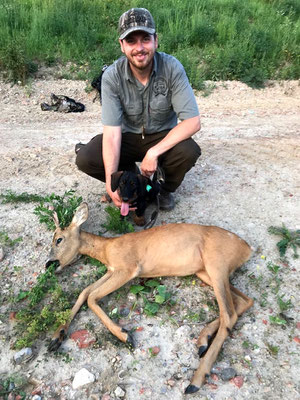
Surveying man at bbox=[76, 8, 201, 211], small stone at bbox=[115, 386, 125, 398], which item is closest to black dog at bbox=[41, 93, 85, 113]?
man at bbox=[76, 8, 201, 211]

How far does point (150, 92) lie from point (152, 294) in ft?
8.11

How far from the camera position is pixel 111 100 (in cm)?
473

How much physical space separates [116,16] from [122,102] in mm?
8605

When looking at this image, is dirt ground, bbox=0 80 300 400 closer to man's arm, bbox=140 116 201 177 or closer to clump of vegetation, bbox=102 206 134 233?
clump of vegetation, bbox=102 206 134 233

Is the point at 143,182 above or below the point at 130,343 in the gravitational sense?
above

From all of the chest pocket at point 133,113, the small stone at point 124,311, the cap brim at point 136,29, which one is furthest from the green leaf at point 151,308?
the cap brim at point 136,29

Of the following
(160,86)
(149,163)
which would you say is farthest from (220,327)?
(160,86)

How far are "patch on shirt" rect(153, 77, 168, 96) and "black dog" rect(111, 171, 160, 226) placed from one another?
113 centimetres

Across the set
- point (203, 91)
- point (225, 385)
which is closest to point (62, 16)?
point (203, 91)

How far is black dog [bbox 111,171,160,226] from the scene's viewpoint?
4273mm

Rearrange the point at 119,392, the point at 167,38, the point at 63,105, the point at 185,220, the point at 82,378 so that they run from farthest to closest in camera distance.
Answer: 1. the point at 167,38
2. the point at 63,105
3. the point at 185,220
4. the point at 82,378
5. the point at 119,392

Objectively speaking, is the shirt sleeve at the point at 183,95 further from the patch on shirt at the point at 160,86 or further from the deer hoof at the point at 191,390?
the deer hoof at the point at 191,390

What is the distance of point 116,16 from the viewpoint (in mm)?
12078

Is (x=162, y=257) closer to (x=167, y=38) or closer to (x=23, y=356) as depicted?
(x=23, y=356)
